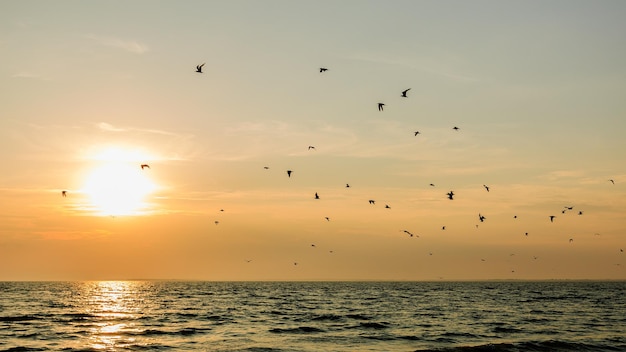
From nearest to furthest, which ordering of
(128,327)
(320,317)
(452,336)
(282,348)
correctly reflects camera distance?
(282,348), (452,336), (128,327), (320,317)

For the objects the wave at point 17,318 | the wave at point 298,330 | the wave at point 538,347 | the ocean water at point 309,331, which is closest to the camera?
the wave at point 538,347

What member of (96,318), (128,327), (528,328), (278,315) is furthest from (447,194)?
(96,318)

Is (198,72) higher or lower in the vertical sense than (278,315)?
higher

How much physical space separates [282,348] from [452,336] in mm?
13757

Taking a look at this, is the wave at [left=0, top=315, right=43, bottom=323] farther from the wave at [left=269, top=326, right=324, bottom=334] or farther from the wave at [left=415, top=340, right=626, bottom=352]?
the wave at [left=415, top=340, right=626, bottom=352]

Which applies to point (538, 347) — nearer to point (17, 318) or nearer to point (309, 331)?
point (309, 331)

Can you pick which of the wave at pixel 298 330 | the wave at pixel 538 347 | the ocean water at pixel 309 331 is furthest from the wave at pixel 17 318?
the wave at pixel 538 347

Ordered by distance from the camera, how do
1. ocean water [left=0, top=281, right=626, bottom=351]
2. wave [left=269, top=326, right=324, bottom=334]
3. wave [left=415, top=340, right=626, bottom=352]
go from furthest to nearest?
wave [left=269, top=326, right=324, bottom=334] < ocean water [left=0, top=281, right=626, bottom=351] < wave [left=415, top=340, right=626, bottom=352]

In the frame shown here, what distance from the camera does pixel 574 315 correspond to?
63.0 m

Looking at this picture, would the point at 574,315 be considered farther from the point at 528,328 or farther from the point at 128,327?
the point at 128,327

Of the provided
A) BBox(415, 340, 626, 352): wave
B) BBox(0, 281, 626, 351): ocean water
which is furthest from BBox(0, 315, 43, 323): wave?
BBox(415, 340, 626, 352): wave

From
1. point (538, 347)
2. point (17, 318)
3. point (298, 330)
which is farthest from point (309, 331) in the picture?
point (17, 318)

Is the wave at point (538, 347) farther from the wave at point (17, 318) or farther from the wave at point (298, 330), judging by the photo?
the wave at point (17, 318)

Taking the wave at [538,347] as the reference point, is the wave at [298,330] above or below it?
above
